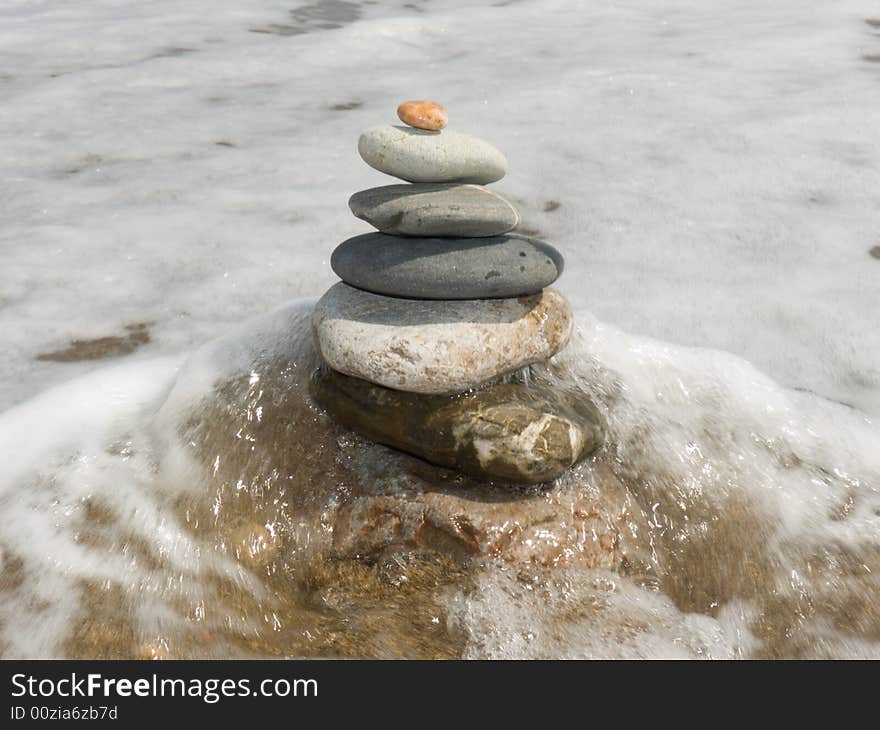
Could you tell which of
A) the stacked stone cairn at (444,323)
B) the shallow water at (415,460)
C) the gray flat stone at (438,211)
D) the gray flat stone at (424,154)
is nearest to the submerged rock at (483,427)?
the stacked stone cairn at (444,323)

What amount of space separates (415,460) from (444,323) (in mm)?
581

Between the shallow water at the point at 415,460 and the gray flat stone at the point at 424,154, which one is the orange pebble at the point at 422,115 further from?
the shallow water at the point at 415,460

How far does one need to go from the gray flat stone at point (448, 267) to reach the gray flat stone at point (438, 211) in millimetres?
57

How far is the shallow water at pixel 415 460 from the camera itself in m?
2.80

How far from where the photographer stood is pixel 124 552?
292cm

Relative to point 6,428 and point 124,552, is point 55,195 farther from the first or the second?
point 124,552

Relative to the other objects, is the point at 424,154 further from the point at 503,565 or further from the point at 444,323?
the point at 503,565

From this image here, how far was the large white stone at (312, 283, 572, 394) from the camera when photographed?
3072 mm

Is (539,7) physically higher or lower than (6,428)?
lower

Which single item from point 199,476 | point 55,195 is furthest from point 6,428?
point 55,195

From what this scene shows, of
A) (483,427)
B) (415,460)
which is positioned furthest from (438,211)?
(415,460)

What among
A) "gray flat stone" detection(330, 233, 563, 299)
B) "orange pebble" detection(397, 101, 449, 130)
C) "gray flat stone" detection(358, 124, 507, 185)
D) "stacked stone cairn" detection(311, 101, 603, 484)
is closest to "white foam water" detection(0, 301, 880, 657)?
"stacked stone cairn" detection(311, 101, 603, 484)

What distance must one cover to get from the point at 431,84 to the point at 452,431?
655 cm

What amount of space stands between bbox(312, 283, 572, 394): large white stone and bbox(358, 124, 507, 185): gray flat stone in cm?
52
